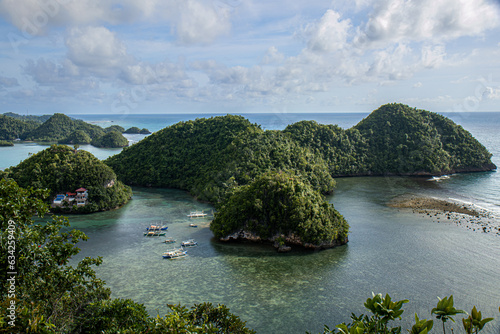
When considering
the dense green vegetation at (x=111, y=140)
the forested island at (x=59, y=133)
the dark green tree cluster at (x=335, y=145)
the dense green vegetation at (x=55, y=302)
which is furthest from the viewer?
the forested island at (x=59, y=133)

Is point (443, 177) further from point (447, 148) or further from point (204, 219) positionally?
point (204, 219)

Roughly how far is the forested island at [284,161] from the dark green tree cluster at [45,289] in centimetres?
1944

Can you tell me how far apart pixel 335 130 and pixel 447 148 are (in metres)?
25.4

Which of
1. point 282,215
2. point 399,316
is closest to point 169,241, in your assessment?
point 282,215

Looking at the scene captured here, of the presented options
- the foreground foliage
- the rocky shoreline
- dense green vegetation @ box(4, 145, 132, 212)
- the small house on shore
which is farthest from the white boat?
the foreground foliage

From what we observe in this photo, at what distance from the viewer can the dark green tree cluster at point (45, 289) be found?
12109mm

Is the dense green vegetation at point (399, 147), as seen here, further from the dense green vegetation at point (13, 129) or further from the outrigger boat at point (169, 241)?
the dense green vegetation at point (13, 129)

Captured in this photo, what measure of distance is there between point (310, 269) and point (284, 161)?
31238mm

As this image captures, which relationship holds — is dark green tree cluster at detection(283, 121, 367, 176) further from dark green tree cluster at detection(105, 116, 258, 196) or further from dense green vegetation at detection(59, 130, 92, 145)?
dense green vegetation at detection(59, 130, 92, 145)

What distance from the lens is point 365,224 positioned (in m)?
42.3

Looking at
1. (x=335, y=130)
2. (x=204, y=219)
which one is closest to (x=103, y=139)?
(x=335, y=130)

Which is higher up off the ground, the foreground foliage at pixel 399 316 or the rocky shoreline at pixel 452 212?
the foreground foliage at pixel 399 316

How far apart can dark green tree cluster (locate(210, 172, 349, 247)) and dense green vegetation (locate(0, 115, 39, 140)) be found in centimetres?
14236

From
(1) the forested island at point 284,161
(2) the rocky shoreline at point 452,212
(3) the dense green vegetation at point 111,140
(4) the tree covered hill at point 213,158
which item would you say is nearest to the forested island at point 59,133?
(3) the dense green vegetation at point 111,140
